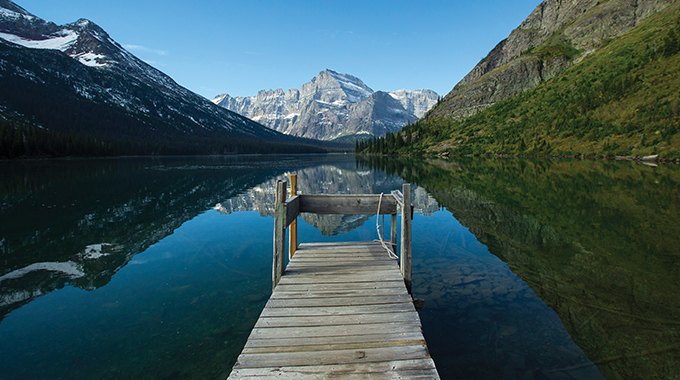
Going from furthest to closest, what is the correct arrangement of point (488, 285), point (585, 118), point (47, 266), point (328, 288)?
point (585, 118) → point (47, 266) → point (488, 285) → point (328, 288)

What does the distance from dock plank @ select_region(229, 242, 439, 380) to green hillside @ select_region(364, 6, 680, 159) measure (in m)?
66.2

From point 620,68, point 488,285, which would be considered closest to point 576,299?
point 488,285

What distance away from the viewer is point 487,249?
1300cm

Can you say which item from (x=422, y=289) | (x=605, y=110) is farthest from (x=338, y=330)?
(x=605, y=110)

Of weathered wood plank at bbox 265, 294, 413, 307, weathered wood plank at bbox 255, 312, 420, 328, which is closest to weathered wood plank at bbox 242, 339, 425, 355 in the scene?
weathered wood plank at bbox 255, 312, 420, 328

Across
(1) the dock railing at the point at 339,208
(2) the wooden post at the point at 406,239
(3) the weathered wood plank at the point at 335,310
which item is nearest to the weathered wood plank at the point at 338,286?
(2) the wooden post at the point at 406,239

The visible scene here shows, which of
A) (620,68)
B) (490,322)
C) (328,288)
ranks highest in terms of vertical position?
(620,68)

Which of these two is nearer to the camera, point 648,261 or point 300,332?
point 300,332

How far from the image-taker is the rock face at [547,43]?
389ft

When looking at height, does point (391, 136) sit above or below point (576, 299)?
above

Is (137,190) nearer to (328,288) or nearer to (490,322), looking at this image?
(328,288)

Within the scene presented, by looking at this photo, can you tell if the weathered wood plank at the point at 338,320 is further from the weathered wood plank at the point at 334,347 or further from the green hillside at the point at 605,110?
the green hillside at the point at 605,110

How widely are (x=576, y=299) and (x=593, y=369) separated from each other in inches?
123

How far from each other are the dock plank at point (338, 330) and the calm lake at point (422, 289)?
4.62 feet
